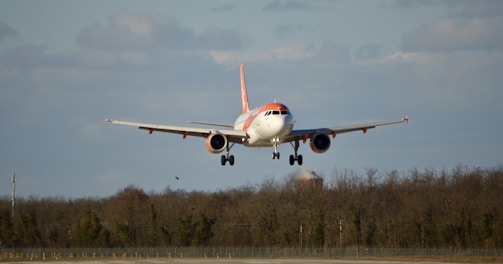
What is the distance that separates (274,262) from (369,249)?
33149mm

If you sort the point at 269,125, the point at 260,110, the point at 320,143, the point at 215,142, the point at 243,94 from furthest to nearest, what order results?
the point at 243,94 → the point at 320,143 → the point at 215,142 → the point at 260,110 → the point at 269,125

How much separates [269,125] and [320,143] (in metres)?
9.06

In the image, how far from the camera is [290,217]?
146 m

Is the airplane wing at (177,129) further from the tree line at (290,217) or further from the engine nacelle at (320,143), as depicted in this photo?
the tree line at (290,217)

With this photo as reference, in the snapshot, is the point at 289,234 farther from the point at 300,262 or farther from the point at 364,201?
the point at 300,262

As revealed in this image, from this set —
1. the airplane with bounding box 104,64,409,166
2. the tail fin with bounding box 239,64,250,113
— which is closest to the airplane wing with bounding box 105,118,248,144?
the airplane with bounding box 104,64,409,166

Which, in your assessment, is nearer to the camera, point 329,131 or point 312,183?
point 329,131

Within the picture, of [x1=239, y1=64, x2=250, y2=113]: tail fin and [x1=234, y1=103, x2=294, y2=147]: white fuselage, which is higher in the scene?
[x1=239, y1=64, x2=250, y2=113]: tail fin

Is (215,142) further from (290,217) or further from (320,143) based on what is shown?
(290,217)

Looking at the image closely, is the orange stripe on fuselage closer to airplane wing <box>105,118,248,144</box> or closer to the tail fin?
airplane wing <box>105,118,248,144</box>

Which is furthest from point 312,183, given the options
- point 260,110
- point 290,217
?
point 260,110

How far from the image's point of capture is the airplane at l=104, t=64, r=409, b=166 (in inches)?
3593

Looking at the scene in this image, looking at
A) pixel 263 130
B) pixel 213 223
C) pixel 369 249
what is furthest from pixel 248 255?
pixel 263 130

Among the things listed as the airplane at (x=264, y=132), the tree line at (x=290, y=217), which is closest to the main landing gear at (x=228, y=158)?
the airplane at (x=264, y=132)
